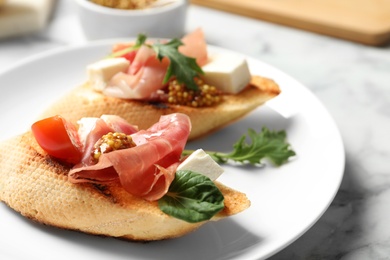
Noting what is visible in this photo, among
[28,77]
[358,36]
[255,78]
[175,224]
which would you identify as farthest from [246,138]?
[358,36]

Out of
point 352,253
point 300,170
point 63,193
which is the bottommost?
point 352,253

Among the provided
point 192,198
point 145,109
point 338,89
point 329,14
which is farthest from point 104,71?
point 329,14

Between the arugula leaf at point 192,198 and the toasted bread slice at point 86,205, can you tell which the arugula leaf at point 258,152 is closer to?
the toasted bread slice at point 86,205

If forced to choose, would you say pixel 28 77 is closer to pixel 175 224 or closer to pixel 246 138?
pixel 246 138

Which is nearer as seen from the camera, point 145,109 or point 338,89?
point 145,109

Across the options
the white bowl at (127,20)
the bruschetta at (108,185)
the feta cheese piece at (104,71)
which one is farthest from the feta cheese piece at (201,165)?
the white bowl at (127,20)

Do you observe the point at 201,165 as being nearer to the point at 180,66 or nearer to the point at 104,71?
the point at 180,66

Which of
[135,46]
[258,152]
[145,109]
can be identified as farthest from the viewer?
[135,46]

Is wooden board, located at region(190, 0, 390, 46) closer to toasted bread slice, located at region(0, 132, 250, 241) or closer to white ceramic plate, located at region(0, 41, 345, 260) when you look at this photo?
white ceramic plate, located at region(0, 41, 345, 260)
